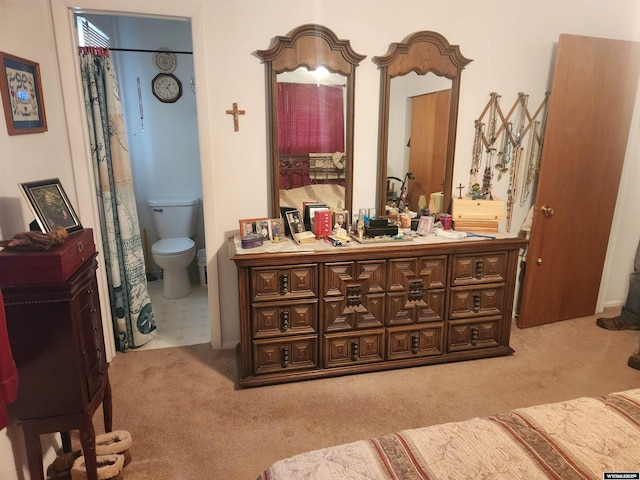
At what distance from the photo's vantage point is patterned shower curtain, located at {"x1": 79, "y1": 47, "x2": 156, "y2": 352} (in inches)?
98.4

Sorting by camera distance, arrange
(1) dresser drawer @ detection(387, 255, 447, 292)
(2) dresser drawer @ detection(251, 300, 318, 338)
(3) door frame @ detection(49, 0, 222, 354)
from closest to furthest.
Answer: (3) door frame @ detection(49, 0, 222, 354), (2) dresser drawer @ detection(251, 300, 318, 338), (1) dresser drawer @ detection(387, 255, 447, 292)

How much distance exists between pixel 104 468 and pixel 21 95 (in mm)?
1578

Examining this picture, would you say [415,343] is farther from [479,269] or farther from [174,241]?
[174,241]

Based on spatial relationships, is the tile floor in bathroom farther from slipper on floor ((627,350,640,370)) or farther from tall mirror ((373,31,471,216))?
slipper on floor ((627,350,640,370))

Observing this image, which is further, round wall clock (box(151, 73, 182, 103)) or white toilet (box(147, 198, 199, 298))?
round wall clock (box(151, 73, 182, 103))

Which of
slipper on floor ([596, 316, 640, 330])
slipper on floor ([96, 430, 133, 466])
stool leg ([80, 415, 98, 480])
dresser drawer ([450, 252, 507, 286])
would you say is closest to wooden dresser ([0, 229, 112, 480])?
stool leg ([80, 415, 98, 480])

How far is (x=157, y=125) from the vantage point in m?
3.94

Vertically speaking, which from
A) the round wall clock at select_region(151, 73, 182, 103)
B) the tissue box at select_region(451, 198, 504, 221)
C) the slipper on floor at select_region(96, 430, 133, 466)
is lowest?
the slipper on floor at select_region(96, 430, 133, 466)

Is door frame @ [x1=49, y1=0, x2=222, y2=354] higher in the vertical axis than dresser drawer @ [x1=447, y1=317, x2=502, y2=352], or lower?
higher

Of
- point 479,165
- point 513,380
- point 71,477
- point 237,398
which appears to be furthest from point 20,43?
point 513,380

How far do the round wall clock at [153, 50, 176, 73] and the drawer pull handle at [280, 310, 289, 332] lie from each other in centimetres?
273

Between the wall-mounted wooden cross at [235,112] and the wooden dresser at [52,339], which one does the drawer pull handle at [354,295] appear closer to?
the wall-mounted wooden cross at [235,112]

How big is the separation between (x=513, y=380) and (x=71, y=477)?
2347mm

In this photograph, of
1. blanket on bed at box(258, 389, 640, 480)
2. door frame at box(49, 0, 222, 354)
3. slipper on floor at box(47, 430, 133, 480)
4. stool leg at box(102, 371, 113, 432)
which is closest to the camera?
blanket on bed at box(258, 389, 640, 480)
